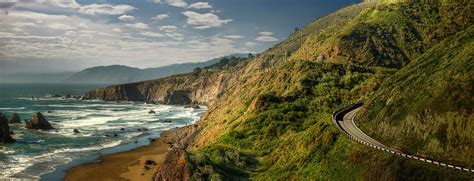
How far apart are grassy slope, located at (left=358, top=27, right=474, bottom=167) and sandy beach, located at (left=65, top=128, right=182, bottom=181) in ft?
138

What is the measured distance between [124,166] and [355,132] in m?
48.7

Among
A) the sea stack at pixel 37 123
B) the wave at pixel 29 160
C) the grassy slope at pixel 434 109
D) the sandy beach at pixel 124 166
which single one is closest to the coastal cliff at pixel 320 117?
the grassy slope at pixel 434 109

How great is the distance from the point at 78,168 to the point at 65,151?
1772cm

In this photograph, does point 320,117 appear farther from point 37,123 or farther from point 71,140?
point 37,123

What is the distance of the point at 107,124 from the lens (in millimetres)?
135750

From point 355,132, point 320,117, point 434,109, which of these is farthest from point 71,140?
point 434,109

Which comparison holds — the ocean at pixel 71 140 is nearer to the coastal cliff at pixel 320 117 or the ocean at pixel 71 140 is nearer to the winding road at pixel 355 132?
the coastal cliff at pixel 320 117

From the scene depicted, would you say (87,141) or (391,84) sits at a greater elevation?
(391,84)

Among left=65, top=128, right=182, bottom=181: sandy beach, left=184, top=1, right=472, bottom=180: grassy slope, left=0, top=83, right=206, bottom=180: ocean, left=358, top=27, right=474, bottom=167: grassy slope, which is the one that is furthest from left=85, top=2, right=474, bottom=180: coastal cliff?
left=0, top=83, right=206, bottom=180: ocean

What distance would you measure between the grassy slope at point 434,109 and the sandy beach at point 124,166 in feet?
138

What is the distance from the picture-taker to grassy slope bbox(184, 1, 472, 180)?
40781 millimetres

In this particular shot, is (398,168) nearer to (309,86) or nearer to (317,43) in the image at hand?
(309,86)

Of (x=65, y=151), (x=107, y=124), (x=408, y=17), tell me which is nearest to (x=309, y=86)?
(x=65, y=151)

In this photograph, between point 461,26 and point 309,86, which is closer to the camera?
point 309,86
